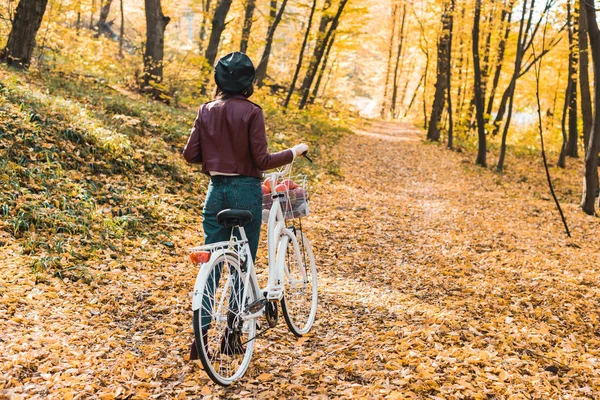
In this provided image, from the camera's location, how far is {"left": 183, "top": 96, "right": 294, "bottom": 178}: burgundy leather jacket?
11.7 feet

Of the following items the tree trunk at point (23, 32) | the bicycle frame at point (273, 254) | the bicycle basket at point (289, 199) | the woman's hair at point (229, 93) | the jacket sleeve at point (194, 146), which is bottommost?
the bicycle frame at point (273, 254)

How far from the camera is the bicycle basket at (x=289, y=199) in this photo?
421cm

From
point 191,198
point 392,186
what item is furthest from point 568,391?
point 392,186

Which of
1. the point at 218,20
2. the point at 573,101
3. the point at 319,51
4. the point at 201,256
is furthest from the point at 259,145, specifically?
the point at 573,101

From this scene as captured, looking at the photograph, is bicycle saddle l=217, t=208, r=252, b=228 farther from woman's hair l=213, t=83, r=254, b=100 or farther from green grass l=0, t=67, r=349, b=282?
green grass l=0, t=67, r=349, b=282

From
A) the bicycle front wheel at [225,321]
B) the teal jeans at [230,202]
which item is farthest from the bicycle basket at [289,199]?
the bicycle front wheel at [225,321]

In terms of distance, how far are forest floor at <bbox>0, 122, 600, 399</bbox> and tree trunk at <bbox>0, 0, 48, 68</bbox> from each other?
19.7 feet

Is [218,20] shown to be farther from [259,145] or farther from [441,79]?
[259,145]

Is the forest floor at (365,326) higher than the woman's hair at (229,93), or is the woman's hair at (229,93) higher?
the woman's hair at (229,93)

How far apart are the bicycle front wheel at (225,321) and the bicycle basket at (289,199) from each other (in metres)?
0.69

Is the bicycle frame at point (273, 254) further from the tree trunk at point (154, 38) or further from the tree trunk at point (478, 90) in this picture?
the tree trunk at point (478, 90)

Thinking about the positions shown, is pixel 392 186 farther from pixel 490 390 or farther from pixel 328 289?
pixel 490 390

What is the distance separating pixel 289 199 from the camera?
427 centimetres

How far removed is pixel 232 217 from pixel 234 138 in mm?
590
